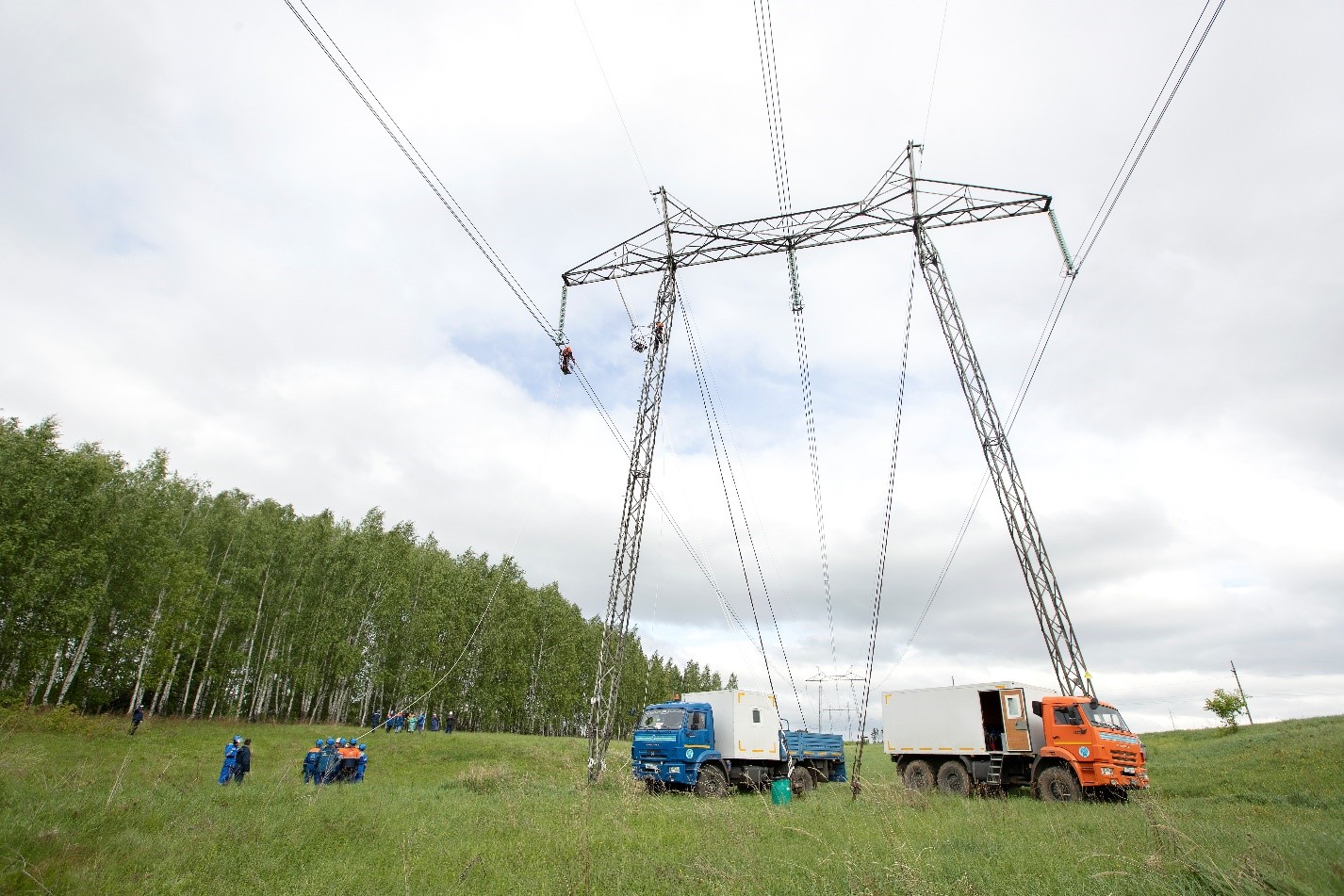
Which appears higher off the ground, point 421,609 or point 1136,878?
point 421,609

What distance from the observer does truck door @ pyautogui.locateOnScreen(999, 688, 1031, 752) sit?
20.8 m

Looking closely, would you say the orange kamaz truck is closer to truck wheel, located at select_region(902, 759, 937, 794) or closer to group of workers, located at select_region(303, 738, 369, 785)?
truck wheel, located at select_region(902, 759, 937, 794)

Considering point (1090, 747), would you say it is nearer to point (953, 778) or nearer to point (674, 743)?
point (953, 778)

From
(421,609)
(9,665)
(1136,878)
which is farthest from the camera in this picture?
(421,609)

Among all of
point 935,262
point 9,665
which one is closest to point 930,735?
point 935,262

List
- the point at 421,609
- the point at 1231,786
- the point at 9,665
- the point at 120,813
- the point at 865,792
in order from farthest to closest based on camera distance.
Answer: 1. the point at 421,609
2. the point at 9,665
3. the point at 1231,786
4. the point at 865,792
5. the point at 120,813

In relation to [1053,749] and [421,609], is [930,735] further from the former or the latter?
[421,609]

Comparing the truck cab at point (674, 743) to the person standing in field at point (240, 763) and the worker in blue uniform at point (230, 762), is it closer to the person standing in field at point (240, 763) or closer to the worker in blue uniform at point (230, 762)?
the person standing in field at point (240, 763)

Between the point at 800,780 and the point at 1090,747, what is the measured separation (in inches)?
367

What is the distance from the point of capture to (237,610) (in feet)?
124

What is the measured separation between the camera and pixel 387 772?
90.7ft

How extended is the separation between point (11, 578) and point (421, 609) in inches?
859

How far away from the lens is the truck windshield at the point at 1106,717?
19219 millimetres

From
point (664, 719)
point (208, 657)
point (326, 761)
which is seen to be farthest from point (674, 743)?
point (208, 657)
